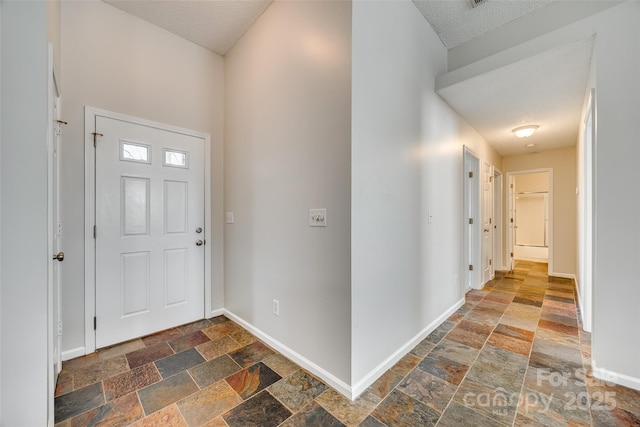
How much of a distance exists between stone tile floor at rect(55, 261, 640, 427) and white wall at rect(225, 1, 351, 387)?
0.25 meters

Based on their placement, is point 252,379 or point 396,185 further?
point 396,185

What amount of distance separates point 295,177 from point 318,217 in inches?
15.7

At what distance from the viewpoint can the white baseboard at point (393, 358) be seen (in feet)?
Answer: 5.46

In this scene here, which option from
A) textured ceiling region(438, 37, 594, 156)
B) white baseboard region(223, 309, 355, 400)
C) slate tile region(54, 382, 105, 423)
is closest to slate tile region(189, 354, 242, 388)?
white baseboard region(223, 309, 355, 400)

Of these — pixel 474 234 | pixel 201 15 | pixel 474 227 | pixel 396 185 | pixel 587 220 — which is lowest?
pixel 474 234

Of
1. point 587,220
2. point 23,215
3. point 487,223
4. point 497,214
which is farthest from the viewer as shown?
point 497,214

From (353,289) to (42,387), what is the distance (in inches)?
60.1

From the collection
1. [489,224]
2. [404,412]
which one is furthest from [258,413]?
[489,224]

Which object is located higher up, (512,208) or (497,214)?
(512,208)

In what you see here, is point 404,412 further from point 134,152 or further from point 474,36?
point 474,36

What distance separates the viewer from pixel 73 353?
2.08m

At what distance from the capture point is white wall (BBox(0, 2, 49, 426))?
3.47ft

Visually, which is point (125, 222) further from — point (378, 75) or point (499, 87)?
point (499, 87)

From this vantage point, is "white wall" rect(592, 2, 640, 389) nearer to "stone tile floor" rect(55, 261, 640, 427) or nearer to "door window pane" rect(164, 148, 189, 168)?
"stone tile floor" rect(55, 261, 640, 427)
